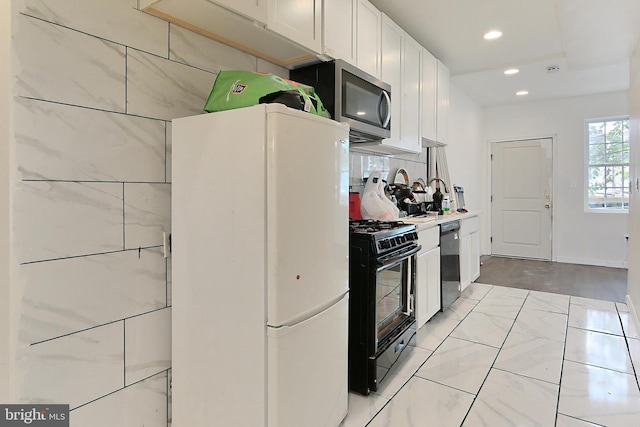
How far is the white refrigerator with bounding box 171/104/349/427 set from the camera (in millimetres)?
1361

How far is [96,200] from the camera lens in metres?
1.46

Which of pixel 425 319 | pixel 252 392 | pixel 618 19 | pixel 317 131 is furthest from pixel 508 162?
pixel 252 392

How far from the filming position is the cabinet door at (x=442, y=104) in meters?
3.83

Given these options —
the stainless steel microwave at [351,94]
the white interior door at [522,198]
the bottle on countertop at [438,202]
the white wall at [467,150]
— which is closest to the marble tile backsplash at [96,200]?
the stainless steel microwave at [351,94]

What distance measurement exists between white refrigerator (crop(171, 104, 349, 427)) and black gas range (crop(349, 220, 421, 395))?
1.14 feet

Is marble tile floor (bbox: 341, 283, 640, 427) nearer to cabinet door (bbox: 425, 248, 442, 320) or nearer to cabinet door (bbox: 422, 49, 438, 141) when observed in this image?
cabinet door (bbox: 425, 248, 442, 320)

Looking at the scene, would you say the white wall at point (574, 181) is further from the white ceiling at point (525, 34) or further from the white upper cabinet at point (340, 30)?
the white upper cabinet at point (340, 30)

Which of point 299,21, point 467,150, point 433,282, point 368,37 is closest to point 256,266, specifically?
point 299,21

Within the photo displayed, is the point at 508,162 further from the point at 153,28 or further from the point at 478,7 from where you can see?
the point at 153,28

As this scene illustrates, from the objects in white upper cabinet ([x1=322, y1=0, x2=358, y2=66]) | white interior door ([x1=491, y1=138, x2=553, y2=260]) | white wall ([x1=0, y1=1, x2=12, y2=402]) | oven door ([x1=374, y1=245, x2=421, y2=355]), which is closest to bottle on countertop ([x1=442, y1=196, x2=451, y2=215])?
oven door ([x1=374, y1=245, x2=421, y2=355])

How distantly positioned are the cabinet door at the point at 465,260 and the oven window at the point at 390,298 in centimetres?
160

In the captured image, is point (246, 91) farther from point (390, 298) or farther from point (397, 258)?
point (390, 298)

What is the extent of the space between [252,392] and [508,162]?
6336 millimetres

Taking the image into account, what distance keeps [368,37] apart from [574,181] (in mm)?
4994
